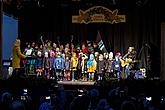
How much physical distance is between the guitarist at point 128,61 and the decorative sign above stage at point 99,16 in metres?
1.70

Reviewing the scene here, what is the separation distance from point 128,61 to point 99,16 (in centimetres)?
279

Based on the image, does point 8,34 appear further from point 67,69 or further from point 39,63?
point 67,69

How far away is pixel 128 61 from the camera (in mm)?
17656

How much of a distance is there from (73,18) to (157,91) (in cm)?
1101

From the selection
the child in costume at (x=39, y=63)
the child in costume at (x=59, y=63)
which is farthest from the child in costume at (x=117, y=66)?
the child in costume at (x=39, y=63)

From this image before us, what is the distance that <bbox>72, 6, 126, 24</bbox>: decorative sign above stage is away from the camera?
62.7 feet

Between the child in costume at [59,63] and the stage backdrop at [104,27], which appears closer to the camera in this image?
the child in costume at [59,63]

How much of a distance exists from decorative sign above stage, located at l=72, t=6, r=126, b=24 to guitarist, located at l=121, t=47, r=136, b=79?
1702 mm

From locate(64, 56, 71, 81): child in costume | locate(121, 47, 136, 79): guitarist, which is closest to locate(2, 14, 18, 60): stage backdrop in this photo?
locate(64, 56, 71, 81): child in costume

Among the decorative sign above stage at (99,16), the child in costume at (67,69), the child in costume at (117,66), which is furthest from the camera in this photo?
the decorative sign above stage at (99,16)

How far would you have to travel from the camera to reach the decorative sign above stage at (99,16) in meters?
19.1

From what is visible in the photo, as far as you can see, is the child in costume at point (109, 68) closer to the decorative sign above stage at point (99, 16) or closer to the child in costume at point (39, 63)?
the decorative sign above stage at point (99, 16)

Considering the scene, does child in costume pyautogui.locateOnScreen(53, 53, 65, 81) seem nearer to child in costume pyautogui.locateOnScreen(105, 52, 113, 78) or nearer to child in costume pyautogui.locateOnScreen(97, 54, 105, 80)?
child in costume pyautogui.locateOnScreen(97, 54, 105, 80)

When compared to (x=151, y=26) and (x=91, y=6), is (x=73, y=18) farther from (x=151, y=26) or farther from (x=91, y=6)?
(x=151, y=26)
